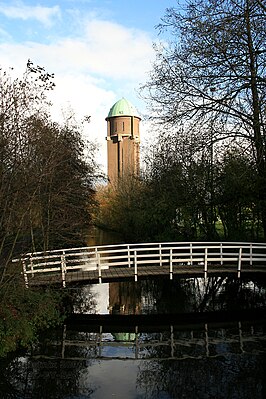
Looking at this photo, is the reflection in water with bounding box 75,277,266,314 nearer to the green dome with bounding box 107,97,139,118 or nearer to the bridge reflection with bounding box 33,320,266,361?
the bridge reflection with bounding box 33,320,266,361

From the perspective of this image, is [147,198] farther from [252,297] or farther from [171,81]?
[171,81]

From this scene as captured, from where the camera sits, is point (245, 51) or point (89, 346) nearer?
point (89, 346)

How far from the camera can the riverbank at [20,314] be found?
11.6m

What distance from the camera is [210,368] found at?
35.7ft

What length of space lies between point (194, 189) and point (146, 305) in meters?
6.05

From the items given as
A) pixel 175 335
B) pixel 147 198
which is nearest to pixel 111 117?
pixel 147 198

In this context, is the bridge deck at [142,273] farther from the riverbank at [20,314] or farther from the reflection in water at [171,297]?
the riverbank at [20,314]

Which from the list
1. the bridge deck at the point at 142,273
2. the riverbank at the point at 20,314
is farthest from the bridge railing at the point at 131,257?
the riverbank at the point at 20,314

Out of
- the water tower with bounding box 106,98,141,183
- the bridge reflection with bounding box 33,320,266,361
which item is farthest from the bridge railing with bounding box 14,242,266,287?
the water tower with bounding box 106,98,141,183

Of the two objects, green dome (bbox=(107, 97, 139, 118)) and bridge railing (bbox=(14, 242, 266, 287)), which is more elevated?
green dome (bbox=(107, 97, 139, 118))

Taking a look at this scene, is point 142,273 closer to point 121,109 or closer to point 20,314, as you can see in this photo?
point 20,314

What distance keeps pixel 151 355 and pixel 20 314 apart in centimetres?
355

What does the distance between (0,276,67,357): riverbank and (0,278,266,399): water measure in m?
0.37

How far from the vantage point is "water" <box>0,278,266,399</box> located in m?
9.70
